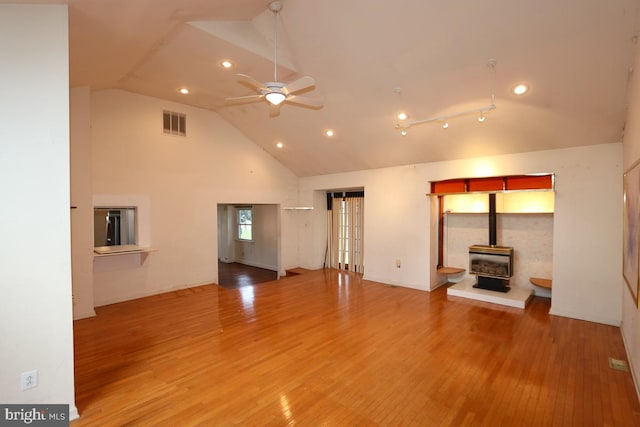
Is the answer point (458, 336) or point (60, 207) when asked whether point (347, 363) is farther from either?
point (60, 207)

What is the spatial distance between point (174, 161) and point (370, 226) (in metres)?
4.65

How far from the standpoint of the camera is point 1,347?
223 centimetres

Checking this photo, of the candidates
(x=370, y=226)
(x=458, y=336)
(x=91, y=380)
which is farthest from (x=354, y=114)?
(x=91, y=380)

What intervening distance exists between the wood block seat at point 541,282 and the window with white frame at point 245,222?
26.0 ft

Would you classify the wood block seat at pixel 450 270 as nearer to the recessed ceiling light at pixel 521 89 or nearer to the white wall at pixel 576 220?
the white wall at pixel 576 220

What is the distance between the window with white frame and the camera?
10.4m

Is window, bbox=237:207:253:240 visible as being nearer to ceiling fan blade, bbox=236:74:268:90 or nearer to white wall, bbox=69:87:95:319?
→ white wall, bbox=69:87:95:319

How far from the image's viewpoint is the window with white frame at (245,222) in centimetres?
1035

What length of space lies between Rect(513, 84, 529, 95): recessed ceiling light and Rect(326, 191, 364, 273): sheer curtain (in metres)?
4.80

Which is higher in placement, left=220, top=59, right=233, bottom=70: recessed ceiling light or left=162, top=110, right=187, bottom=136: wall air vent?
left=220, top=59, right=233, bottom=70: recessed ceiling light

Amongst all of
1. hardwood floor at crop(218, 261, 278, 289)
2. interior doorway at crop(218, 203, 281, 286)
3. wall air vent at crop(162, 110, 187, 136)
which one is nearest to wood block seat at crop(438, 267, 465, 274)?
interior doorway at crop(218, 203, 281, 286)

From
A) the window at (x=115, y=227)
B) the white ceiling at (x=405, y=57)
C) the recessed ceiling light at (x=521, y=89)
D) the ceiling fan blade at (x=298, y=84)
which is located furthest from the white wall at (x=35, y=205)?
the recessed ceiling light at (x=521, y=89)

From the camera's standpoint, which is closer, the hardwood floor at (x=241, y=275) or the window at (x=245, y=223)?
the hardwood floor at (x=241, y=275)

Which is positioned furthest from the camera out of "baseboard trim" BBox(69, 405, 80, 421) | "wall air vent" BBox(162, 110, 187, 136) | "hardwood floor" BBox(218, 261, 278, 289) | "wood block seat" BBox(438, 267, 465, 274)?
"hardwood floor" BBox(218, 261, 278, 289)
